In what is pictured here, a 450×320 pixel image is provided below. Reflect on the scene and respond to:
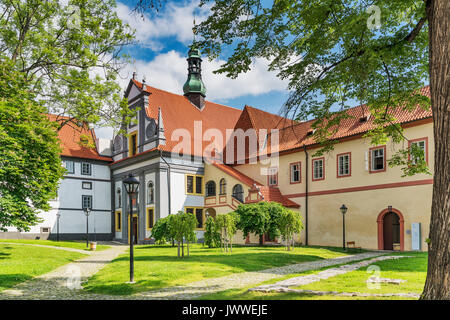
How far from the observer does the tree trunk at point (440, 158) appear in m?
5.18

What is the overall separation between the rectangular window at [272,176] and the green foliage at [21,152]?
Answer: 16.6 meters

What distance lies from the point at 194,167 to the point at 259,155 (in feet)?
20.7

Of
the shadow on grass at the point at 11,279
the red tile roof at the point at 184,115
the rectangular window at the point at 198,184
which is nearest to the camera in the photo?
the shadow on grass at the point at 11,279

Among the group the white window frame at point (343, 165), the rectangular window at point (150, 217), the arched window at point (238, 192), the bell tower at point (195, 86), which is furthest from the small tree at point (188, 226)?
the bell tower at point (195, 86)

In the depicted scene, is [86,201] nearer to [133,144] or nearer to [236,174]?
[133,144]

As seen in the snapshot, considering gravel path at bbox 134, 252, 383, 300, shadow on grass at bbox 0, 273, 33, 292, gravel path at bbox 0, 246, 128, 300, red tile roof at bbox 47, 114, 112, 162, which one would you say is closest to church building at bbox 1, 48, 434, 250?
red tile roof at bbox 47, 114, 112, 162

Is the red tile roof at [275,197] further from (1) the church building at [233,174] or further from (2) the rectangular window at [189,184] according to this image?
(2) the rectangular window at [189,184]

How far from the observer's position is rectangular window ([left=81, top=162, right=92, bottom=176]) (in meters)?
36.0

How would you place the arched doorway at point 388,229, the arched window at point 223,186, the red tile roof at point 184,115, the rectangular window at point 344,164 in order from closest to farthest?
the arched doorway at point 388,229, the rectangular window at point 344,164, the arched window at point 223,186, the red tile roof at point 184,115

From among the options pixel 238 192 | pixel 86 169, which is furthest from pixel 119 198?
pixel 238 192

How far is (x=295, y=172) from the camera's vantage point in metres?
27.6

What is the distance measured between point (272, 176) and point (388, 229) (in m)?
9.95

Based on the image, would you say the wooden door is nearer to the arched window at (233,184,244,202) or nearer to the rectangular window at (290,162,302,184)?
the rectangular window at (290,162,302,184)

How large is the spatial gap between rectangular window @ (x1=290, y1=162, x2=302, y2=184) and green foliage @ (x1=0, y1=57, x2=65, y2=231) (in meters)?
16.6
